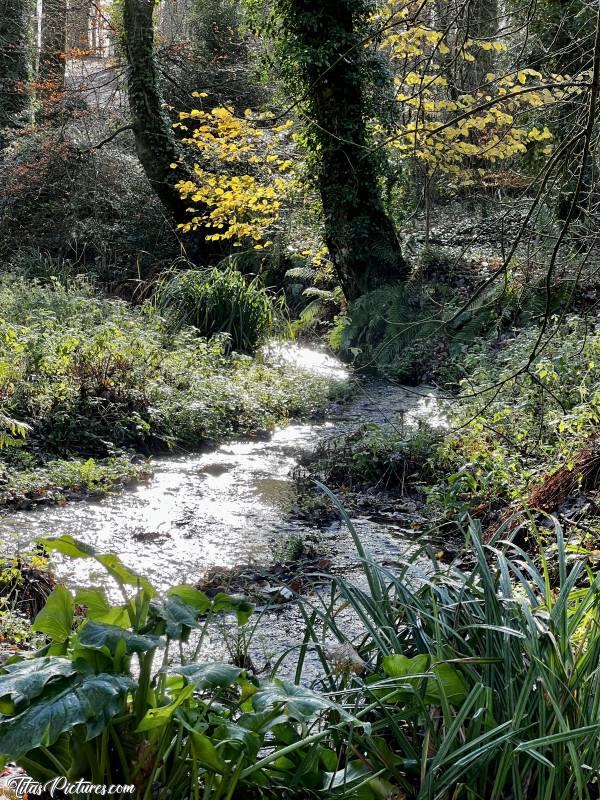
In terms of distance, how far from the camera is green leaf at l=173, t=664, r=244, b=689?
1792mm

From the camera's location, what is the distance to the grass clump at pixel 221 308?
37.0 ft

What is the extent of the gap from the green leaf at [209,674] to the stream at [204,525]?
2.01 meters

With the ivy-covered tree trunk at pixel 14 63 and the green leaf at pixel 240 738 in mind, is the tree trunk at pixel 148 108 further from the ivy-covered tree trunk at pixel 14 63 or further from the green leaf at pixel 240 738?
the green leaf at pixel 240 738

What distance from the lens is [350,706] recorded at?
2039mm

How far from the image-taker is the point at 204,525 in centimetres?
596

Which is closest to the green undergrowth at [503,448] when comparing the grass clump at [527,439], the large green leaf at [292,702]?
the grass clump at [527,439]

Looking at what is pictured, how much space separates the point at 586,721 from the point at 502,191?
14.4 metres

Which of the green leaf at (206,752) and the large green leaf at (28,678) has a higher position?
the large green leaf at (28,678)

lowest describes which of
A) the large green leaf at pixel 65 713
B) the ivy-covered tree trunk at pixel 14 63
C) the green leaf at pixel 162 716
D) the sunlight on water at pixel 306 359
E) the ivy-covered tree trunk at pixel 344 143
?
Answer: the sunlight on water at pixel 306 359

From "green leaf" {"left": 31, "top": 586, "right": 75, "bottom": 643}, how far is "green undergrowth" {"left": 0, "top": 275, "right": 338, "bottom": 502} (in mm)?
3399

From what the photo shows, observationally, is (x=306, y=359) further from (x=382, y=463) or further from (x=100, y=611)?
(x=100, y=611)

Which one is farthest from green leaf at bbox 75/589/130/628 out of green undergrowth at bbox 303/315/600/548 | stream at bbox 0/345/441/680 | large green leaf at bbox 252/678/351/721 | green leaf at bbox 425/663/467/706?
green undergrowth at bbox 303/315/600/548

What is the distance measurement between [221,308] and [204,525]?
19.1ft

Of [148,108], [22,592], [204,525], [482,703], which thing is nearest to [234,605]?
[482,703]
